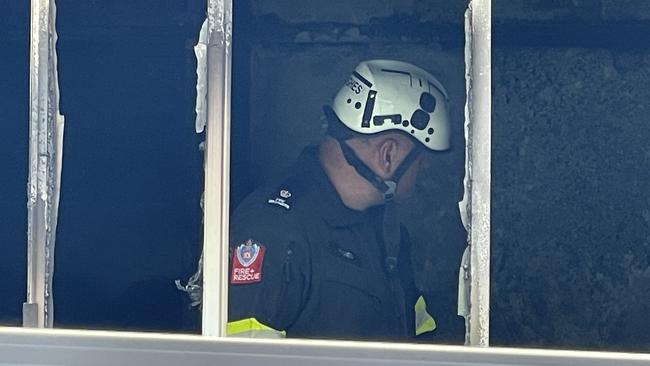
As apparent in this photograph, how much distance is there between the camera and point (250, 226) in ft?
8.10

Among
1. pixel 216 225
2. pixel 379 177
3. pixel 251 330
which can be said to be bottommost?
pixel 251 330

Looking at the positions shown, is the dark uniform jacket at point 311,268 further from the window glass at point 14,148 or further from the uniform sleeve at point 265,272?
the window glass at point 14,148

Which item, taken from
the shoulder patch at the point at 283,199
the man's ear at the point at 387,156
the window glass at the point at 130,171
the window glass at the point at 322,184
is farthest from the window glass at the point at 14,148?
the man's ear at the point at 387,156

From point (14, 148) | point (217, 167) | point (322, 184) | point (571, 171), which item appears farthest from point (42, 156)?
point (571, 171)

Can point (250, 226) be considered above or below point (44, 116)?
below

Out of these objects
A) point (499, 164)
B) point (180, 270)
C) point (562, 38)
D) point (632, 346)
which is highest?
point (562, 38)

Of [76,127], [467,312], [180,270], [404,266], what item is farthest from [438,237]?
[76,127]

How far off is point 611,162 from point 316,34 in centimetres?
84

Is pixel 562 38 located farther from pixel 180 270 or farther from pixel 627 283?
pixel 180 270

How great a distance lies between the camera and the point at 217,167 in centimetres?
212

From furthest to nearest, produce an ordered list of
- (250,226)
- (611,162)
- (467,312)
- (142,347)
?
(611,162) < (250,226) < (467,312) < (142,347)

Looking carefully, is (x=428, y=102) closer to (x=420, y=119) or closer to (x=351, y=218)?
(x=420, y=119)

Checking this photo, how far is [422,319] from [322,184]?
42 cm

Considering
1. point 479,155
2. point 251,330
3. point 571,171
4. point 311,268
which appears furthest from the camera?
point 571,171
